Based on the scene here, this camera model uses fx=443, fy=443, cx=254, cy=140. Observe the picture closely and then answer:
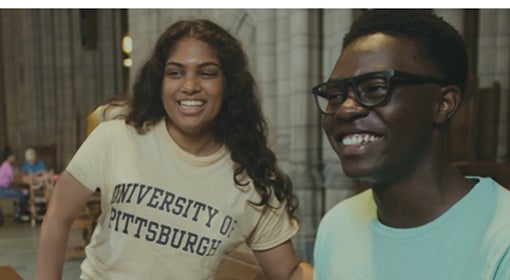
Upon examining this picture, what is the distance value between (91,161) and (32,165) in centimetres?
267

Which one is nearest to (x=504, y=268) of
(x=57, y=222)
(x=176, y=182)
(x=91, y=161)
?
→ (x=176, y=182)

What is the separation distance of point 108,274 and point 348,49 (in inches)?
40.8

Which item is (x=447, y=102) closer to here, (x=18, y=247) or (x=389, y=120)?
(x=389, y=120)

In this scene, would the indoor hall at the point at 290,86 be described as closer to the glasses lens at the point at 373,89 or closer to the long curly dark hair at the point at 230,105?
the long curly dark hair at the point at 230,105

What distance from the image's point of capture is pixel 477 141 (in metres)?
3.88

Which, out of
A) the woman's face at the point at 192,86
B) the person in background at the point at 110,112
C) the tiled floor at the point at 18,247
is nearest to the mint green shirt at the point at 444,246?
the woman's face at the point at 192,86

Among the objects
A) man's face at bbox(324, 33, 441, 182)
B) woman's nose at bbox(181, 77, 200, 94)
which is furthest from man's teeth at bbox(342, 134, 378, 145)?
woman's nose at bbox(181, 77, 200, 94)

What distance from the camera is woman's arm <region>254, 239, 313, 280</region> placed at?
58.0 inches

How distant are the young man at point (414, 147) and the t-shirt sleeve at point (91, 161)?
80cm

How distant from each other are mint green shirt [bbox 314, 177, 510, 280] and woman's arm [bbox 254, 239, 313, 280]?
1.68 feet

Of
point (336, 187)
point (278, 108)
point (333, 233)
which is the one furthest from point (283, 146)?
point (333, 233)

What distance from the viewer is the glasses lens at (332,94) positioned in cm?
83

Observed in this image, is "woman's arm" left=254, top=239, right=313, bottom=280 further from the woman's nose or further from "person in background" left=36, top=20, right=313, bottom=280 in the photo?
the woman's nose

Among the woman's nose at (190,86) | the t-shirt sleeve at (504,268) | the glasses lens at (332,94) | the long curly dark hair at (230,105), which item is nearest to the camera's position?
the t-shirt sleeve at (504,268)
